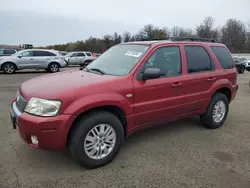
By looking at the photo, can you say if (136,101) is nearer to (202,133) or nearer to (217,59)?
(202,133)

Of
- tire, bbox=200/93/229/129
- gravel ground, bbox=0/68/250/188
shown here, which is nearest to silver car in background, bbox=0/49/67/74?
gravel ground, bbox=0/68/250/188

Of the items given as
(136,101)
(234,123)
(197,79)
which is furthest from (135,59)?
(234,123)

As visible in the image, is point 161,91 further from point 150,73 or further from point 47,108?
point 47,108

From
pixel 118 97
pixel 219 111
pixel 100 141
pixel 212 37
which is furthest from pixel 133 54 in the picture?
pixel 212 37

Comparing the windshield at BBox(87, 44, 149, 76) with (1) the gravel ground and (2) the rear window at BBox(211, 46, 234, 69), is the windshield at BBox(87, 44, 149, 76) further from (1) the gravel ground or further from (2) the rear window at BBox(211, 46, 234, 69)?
(2) the rear window at BBox(211, 46, 234, 69)

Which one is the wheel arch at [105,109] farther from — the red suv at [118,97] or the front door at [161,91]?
the front door at [161,91]

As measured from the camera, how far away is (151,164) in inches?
136

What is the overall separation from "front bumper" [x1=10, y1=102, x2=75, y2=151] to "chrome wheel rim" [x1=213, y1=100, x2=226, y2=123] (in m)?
3.14

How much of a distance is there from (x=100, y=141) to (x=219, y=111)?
2.88 m

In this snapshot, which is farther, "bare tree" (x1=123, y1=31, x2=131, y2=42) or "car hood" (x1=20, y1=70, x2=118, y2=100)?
"bare tree" (x1=123, y1=31, x2=131, y2=42)

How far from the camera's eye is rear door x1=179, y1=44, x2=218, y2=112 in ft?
14.2

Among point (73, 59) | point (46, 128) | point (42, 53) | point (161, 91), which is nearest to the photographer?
point (46, 128)

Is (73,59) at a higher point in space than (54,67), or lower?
higher

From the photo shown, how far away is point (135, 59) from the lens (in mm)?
3840
